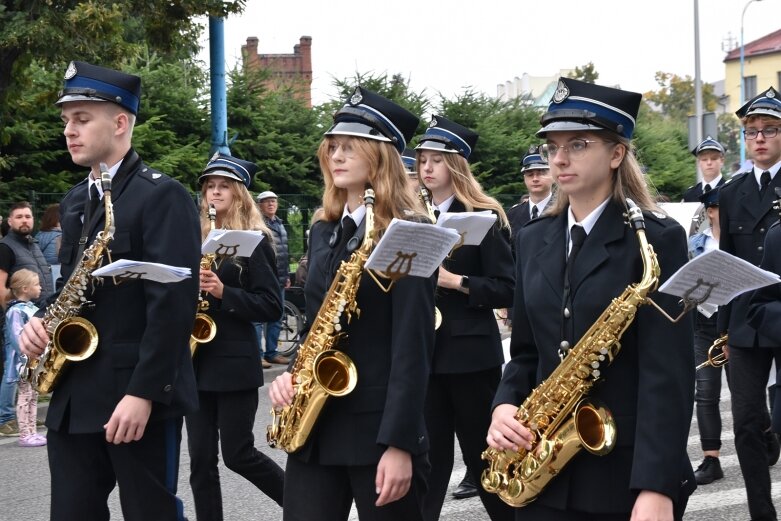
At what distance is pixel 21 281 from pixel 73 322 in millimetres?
6041

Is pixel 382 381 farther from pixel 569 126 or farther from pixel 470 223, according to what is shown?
pixel 470 223

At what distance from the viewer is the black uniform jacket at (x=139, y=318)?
414cm

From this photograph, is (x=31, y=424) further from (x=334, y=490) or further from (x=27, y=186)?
(x=27, y=186)

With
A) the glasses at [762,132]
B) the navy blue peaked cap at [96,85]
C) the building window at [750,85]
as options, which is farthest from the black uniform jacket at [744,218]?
the building window at [750,85]

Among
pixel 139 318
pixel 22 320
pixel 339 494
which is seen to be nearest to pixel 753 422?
pixel 339 494

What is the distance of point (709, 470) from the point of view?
297 inches

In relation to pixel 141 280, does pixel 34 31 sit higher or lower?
higher

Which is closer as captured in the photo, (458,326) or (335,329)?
(335,329)

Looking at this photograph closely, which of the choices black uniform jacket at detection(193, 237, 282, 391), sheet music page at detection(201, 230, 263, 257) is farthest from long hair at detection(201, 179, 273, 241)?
sheet music page at detection(201, 230, 263, 257)

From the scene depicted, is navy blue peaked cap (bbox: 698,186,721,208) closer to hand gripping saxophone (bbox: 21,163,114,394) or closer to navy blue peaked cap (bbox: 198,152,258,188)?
navy blue peaked cap (bbox: 198,152,258,188)

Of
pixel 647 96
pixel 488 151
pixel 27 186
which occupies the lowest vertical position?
pixel 27 186

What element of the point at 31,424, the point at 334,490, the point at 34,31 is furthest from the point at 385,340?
the point at 34,31

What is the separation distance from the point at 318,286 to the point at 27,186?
48.2 ft

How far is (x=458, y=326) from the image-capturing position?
604 cm
